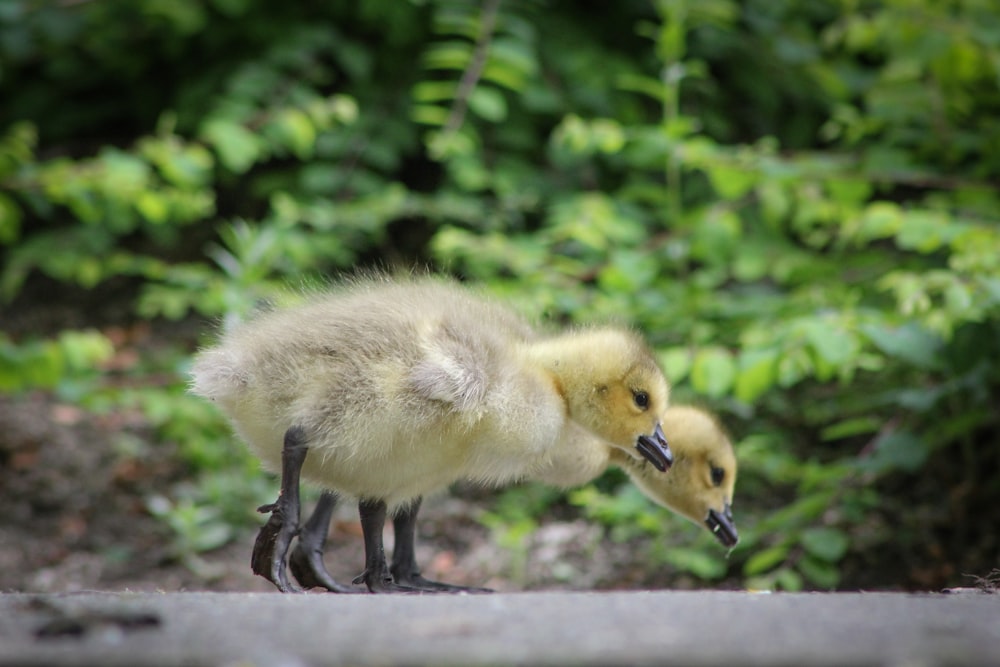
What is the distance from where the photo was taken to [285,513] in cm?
218

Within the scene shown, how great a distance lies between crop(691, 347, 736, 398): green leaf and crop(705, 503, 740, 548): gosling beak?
1.07 ft

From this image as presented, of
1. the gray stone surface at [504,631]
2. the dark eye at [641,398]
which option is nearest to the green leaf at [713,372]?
the dark eye at [641,398]

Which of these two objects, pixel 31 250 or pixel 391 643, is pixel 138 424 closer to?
pixel 31 250

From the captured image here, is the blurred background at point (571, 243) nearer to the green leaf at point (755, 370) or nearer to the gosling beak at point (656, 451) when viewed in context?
the green leaf at point (755, 370)

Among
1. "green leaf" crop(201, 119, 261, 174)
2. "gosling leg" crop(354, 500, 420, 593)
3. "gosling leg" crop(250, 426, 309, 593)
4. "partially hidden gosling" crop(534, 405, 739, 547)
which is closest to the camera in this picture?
"gosling leg" crop(250, 426, 309, 593)

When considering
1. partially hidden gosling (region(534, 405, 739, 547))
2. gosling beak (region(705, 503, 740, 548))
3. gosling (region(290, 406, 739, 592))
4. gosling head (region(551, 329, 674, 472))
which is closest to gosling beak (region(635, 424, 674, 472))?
gosling head (region(551, 329, 674, 472))

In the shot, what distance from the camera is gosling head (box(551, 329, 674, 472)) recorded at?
248cm

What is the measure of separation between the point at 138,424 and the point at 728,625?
13.9ft

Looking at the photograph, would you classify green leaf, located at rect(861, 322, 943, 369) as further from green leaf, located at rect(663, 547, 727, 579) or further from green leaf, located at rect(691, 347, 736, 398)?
green leaf, located at rect(663, 547, 727, 579)

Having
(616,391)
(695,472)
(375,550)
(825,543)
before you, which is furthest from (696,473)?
(375,550)

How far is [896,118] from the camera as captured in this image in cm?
406

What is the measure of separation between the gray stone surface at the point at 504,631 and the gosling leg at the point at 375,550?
2.42ft

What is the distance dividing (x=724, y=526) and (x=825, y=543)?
0.48 m

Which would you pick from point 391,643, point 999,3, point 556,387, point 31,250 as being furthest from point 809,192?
point 31,250
